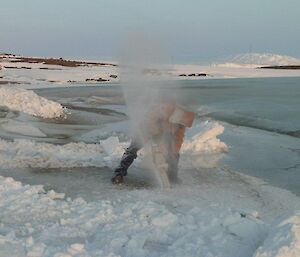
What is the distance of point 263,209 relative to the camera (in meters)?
6.94

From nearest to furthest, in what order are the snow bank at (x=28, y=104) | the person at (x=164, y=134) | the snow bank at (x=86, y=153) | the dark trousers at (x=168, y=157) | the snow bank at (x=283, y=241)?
the snow bank at (x=283, y=241)
the person at (x=164, y=134)
the dark trousers at (x=168, y=157)
the snow bank at (x=86, y=153)
the snow bank at (x=28, y=104)

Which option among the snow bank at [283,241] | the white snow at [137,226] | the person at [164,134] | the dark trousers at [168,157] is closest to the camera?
the snow bank at [283,241]

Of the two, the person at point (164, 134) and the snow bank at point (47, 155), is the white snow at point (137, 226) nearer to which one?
the person at point (164, 134)

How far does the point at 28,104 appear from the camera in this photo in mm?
18219

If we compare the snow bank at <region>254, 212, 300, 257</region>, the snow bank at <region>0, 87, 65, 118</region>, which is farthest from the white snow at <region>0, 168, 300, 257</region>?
the snow bank at <region>0, 87, 65, 118</region>

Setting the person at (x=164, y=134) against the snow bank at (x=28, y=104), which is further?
the snow bank at (x=28, y=104)

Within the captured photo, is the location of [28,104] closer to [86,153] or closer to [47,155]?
[86,153]

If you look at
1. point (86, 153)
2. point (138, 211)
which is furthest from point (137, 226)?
point (86, 153)

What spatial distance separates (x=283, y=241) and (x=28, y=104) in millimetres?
15171

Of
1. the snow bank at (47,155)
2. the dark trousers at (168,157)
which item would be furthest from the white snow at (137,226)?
the snow bank at (47,155)

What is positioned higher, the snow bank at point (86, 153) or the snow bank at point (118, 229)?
the snow bank at point (118, 229)

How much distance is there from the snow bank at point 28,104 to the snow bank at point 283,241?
13936 mm

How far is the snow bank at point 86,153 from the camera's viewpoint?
933 cm

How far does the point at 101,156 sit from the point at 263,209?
3924 mm
